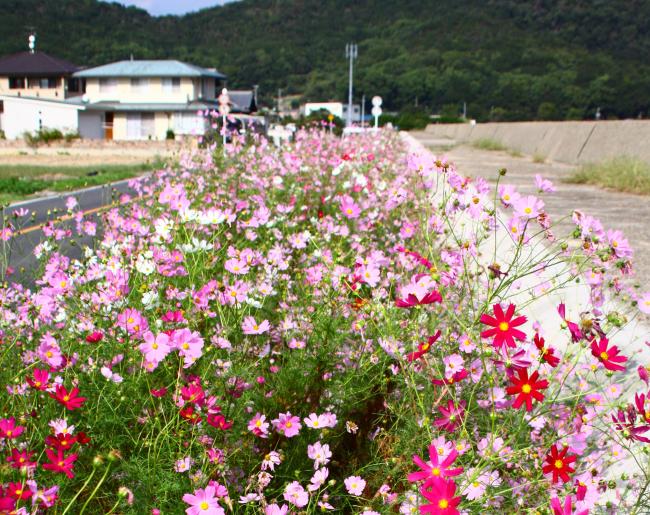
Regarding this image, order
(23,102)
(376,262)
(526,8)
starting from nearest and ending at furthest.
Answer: (376,262), (23,102), (526,8)

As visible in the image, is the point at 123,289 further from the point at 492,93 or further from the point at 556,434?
the point at 492,93

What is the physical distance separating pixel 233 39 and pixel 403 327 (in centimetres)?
14649

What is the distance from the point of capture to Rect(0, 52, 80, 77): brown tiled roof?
62.4m

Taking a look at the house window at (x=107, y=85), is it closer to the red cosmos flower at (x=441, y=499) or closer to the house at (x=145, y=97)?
the house at (x=145, y=97)

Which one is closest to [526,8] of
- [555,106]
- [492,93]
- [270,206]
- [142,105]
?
[492,93]

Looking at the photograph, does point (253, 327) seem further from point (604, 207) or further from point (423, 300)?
point (604, 207)

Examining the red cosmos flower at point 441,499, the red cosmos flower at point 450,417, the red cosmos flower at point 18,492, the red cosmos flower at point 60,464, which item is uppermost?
the red cosmos flower at point 441,499

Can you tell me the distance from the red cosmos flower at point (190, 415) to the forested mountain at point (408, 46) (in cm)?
8478

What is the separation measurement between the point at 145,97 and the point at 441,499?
58369 millimetres

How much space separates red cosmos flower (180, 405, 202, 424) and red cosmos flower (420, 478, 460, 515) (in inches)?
27.3

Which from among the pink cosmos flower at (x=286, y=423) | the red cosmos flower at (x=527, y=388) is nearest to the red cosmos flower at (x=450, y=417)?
the red cosmos flower at (x=527, y=388)

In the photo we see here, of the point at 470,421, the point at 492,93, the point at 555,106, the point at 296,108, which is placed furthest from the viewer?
the point at 296,108

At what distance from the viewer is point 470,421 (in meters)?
2.22

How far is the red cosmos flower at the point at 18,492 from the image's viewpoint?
4.75ft
